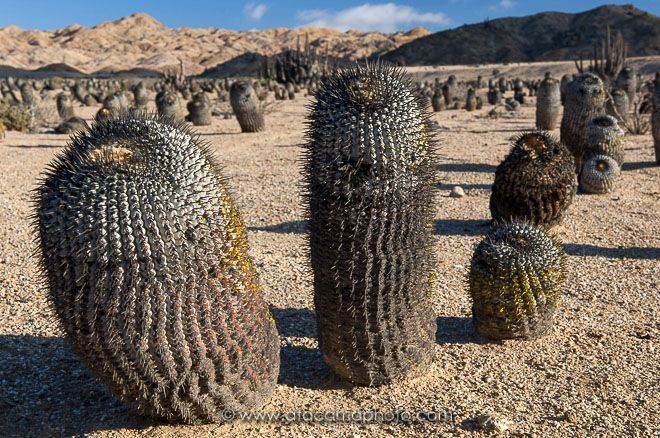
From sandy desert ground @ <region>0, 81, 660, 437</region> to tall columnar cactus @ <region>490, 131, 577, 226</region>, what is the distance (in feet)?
1.63

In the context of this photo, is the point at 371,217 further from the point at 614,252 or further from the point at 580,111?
the point at 580,111

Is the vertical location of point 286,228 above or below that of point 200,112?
below

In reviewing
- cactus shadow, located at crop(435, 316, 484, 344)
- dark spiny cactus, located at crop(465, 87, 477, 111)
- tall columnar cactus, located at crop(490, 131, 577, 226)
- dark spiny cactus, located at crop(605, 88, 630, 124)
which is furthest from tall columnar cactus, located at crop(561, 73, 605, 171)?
dark spiny cactus, located at crop(465, 87, 477, 111)

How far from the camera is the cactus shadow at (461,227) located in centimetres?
789

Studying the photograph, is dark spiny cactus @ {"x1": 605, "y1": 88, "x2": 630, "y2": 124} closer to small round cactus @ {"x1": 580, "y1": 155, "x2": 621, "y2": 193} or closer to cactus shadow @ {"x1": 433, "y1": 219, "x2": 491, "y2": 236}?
small round cactus @ {"x1": 580, "y1": 155, "x2": 621, "y2": 193}

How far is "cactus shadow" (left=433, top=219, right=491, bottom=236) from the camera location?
7.89m

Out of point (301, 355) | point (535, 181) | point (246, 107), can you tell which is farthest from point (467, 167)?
point (301, 355)

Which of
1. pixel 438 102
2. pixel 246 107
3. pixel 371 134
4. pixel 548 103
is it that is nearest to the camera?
pixel 371 134

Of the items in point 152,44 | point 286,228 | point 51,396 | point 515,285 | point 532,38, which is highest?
point 152,44

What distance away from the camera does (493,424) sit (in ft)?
11.5

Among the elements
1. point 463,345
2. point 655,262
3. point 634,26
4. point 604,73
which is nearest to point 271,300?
point 463,345

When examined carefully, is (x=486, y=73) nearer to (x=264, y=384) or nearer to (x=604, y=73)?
(x=604, y=73)

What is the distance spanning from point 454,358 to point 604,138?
7.19 metres

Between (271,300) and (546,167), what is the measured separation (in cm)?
371
